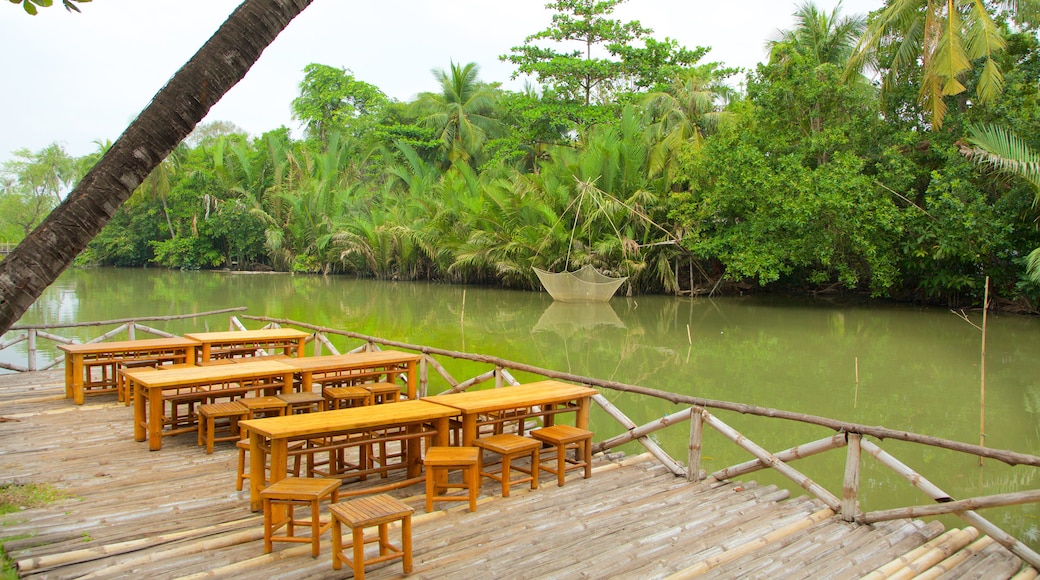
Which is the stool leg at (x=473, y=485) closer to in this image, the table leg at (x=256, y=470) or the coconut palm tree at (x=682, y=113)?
the table leg at (x=256, y=470)

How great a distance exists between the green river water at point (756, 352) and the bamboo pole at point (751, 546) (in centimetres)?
202

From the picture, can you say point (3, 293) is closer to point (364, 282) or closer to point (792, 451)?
point (792, 451)

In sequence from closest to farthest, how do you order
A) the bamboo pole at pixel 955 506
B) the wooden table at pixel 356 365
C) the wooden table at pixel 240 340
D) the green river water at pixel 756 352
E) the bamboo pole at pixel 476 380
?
the bamboo pole at pixel 955 506 < the wooden table at pixel 356 365 < the bamboo pole at pixel 476 380 < the green river water at pixel 756 352 < the wooden table at pixel 240 340

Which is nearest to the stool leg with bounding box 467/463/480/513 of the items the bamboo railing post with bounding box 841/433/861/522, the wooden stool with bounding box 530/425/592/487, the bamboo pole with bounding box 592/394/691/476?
the wooden stool with bounding box 530/425/592/487

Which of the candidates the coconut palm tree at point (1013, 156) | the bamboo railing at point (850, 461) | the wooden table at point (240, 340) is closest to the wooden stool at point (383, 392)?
the bamboo railing at point (850, 461)

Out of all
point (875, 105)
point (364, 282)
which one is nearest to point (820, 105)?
point (875, 105)

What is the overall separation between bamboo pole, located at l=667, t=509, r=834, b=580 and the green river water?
202cm

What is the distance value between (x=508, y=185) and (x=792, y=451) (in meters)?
21.3

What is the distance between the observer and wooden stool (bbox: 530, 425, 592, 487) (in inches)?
190

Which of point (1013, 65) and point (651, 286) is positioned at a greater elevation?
point (1013, 65)

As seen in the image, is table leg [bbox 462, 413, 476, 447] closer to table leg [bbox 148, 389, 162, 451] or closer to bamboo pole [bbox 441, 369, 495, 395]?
bamboo pole [bbox 441, 369, 495, 395]

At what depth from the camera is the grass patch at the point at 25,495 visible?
4.22 m

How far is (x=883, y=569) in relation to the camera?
379 cm

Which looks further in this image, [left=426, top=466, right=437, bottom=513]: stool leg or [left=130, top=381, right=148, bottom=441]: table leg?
[left=130, top=381, right=148, bottom=441]: table leg
